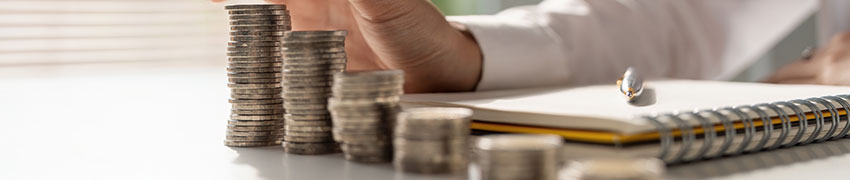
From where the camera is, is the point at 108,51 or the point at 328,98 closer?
the point at 328,98

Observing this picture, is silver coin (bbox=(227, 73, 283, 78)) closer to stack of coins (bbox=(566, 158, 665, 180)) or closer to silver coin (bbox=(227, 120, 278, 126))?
silver coin (bbox=(227, 120, 278, 126))

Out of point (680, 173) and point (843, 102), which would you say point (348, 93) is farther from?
point (843, 102)

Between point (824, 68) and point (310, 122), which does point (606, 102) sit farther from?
point (824, 68)

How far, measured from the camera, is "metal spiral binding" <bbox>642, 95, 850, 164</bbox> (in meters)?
0.56

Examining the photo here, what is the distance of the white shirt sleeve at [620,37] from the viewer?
1167 millimetres

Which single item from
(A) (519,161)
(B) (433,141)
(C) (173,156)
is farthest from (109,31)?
(A) (519,161)

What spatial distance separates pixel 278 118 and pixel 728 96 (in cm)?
39

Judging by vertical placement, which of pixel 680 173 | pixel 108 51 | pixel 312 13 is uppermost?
pixel 108 51

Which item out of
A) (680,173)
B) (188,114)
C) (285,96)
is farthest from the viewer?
(188,114)

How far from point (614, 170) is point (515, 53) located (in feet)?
2.51

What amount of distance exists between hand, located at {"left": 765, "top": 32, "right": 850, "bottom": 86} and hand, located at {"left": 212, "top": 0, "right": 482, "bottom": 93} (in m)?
0.52

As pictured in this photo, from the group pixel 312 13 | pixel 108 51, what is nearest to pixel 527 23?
pixel 312 13

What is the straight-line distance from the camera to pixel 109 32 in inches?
219

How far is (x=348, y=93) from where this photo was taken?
1.99 feet
